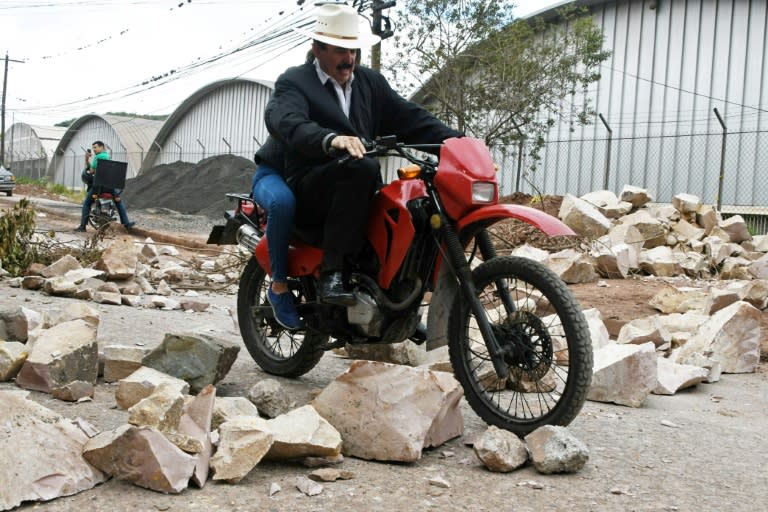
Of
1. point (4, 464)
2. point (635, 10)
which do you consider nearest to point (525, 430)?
point (4, 464)

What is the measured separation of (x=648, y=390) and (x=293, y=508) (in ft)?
8.55

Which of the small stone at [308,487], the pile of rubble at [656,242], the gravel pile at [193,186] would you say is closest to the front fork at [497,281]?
the small stone at [308,487]

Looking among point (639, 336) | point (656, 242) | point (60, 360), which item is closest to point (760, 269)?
point (656, 242)

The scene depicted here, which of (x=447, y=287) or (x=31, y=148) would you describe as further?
(x=31, y=148)

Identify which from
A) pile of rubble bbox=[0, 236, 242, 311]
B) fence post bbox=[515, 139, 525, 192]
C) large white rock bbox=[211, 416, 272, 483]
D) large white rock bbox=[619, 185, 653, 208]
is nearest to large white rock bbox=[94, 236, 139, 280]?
pile of rubble bbox=[0, 236, 242, 311]

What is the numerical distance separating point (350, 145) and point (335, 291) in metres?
0.75

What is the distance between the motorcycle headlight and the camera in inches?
154

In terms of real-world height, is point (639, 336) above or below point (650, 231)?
below

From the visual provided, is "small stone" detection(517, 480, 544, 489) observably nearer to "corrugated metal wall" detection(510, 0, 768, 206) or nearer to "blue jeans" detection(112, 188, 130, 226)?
"blue jeans" detection(112, 188, 130, 226)

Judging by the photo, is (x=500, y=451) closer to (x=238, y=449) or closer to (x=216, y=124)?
(x=238, y=449)

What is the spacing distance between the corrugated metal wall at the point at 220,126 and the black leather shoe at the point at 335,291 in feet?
131

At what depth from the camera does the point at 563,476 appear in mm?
3410

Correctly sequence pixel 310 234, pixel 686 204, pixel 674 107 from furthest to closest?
pixel 674 107
pixel 686 204
pixel 310 234

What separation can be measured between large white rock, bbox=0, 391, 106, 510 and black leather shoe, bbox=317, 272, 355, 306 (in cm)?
141
